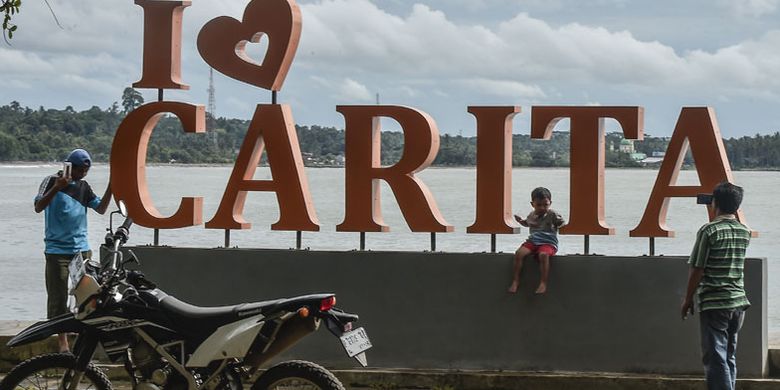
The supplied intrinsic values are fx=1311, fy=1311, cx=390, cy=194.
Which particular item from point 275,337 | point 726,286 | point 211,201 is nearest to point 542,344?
point 726,286

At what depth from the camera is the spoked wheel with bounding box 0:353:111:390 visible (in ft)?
24.1

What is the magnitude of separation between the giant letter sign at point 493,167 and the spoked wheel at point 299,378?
2.97m

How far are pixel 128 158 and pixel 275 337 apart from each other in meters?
3.42

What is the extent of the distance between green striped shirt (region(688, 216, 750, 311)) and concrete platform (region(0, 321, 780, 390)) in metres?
1.42

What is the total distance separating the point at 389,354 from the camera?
31.6 feet

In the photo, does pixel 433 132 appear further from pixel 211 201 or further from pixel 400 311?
pixel 211 201

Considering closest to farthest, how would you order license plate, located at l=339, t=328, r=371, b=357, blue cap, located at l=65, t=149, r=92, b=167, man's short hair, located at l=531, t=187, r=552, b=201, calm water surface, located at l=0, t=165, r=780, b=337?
license plate, located at l=339, t=328, r=371, b=357, blue cap, located at l=65, t=149, r=92, b=167, man's short hair, located at l=531, t=187, r=552, b=201, calm water surface, located at l=0, t=165, r=780, b=337

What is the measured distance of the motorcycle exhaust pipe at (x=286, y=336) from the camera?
22.9 ft

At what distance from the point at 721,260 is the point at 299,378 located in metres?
2.72

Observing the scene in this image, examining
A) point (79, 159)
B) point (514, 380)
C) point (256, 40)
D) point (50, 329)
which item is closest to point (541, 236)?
point (514, 380)

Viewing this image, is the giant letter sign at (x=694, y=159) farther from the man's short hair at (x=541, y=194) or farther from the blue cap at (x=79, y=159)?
the blue cap at (x=79, y=159)

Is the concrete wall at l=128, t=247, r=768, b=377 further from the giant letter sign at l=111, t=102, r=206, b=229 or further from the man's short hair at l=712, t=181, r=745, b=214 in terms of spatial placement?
the man's short hair at l=712, t=181, r=745, b=214

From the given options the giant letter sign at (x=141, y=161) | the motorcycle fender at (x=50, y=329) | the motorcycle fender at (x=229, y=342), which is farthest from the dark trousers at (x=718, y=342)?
the giant letter sign at (x=141, y=161)

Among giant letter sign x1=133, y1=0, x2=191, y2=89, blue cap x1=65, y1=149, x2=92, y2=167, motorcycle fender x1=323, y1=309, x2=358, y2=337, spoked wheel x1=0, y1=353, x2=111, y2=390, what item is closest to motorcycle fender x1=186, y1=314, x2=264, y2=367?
motorcycle fender x1=323, y1=309, x2=358, y2=337
